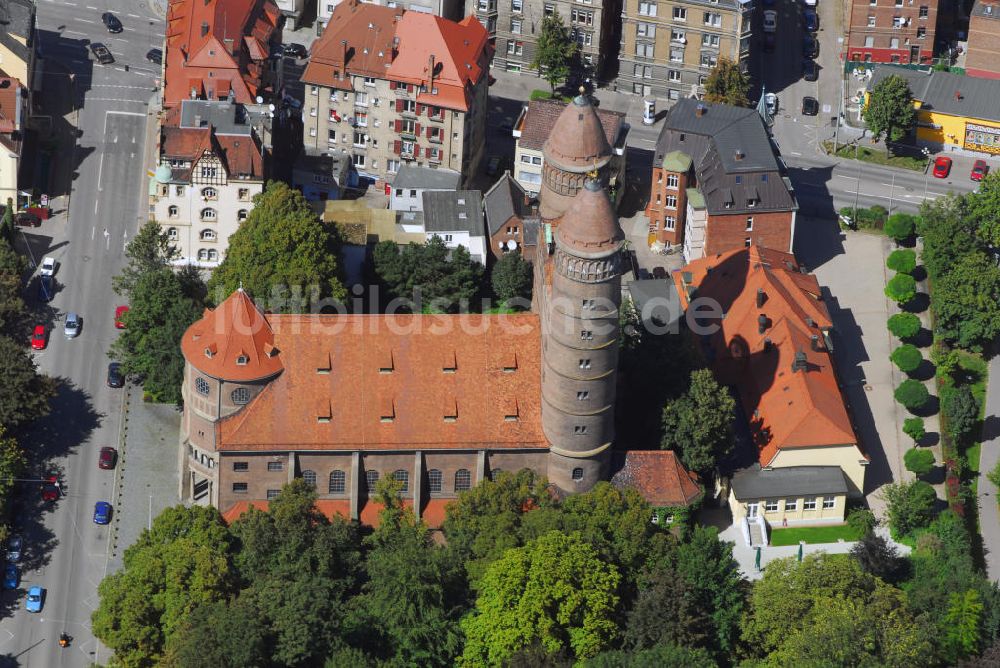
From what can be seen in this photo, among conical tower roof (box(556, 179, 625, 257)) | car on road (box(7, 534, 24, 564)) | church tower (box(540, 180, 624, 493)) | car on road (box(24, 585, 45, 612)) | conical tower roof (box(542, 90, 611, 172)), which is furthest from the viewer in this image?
car on road (box(7, 534, 24, 564))

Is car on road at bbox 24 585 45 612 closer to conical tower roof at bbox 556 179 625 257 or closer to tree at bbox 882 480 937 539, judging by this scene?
conical tower roof at bbox 556 179 625 257

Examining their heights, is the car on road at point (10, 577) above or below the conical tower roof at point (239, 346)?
below

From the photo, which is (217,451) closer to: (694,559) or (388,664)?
(388,664)

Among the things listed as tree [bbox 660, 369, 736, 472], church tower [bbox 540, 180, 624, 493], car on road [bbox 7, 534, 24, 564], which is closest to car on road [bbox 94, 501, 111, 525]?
car on road [bbox 7, 534, 24, 564]

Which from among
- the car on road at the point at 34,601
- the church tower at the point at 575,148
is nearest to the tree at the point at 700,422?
the church tower at the point at 575,148

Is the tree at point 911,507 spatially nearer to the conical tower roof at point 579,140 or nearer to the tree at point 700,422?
the tree at point 700,422

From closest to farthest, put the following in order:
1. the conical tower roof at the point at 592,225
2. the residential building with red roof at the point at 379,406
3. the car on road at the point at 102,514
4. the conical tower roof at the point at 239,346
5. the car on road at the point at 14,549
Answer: the conical tower roof at the point at 592,225
the conical tower roof at the point at 239,346
the residential building with red roof at the point at 379,406
the car on road at the point at 14,549
the car on road at the point at 102,514
